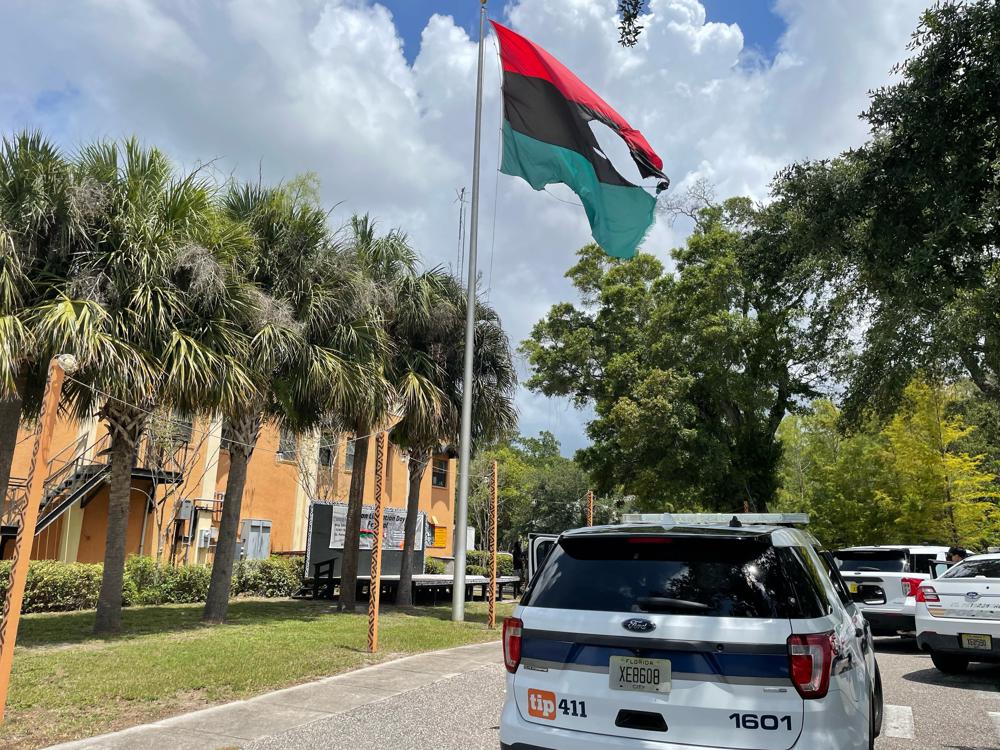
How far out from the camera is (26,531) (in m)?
6.45

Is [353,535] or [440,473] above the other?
[440,473]

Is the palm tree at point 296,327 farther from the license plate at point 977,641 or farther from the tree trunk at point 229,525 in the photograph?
the license plate at point 977,641

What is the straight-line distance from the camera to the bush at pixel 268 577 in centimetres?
1953

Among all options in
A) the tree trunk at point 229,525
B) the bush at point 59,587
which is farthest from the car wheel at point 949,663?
the bush at point 59,587

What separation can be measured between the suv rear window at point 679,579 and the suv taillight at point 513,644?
5.5 inches

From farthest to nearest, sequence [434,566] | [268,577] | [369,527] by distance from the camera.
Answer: [434,566] < [369,527] < [268,577]

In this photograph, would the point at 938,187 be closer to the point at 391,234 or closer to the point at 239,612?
the point at 391,234

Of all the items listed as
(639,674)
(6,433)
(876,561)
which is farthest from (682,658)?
(876,561)

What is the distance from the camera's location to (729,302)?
26828 millimetres

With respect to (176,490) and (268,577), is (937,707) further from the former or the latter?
(176,490)

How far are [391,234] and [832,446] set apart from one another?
80.1 ft

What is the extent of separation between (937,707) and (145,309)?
11.1 meters

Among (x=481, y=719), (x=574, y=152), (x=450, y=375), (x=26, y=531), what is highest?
(x=574, y=152)

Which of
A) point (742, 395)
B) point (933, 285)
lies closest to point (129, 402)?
point (933, 285)
